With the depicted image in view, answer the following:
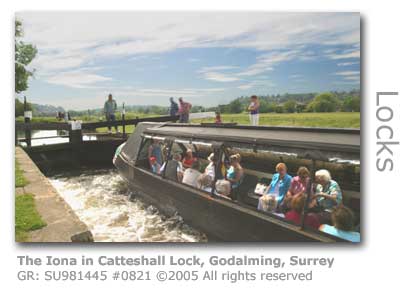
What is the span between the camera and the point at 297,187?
367cm

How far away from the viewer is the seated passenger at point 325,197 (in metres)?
3.39

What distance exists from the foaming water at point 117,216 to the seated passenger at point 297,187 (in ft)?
4.72

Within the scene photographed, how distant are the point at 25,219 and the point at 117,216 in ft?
7.46

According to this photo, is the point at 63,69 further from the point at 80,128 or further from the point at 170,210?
the point at 80,128

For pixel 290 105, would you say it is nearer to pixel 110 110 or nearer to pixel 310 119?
pixel 310 119

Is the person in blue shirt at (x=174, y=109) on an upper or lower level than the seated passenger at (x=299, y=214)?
upper

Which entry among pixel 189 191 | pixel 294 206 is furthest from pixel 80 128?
pixel 294 206

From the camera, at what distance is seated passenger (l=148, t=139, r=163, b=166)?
243 inches

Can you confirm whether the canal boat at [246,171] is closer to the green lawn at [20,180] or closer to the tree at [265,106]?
the tree at [265,106]

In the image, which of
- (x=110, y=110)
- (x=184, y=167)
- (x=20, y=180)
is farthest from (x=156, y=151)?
(x=110, y=110)

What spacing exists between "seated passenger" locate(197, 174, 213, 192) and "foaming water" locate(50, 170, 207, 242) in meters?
0.64

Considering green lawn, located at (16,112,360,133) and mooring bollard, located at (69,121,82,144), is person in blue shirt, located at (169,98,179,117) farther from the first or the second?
green lawn, located at (16,112,360,133)

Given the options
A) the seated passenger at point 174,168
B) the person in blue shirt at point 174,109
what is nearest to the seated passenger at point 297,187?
the seated passenger at point 174,168
